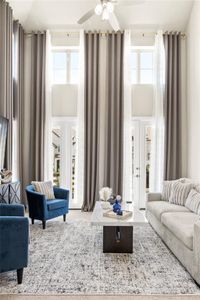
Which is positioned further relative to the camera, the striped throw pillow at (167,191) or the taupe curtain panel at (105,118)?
the taupe curtain panel at (105,118)

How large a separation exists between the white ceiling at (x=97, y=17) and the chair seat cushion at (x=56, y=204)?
4.34 metres

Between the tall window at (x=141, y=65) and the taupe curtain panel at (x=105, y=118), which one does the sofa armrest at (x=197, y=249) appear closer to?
the taupe curtain panel at (x=105, y=118)

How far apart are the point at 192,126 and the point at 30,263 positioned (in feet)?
15.7

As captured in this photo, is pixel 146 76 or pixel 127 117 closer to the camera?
pixel 127 117

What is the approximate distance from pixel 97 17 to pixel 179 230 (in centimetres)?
547

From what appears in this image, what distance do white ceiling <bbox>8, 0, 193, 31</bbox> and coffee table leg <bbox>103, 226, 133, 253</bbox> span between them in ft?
17.0

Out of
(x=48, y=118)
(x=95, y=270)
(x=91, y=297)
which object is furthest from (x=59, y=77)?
(x=91, y=297)

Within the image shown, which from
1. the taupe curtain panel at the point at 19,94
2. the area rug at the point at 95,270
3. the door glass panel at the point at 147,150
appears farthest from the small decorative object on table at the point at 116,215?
the taupe curtain panel at the point at 19,94

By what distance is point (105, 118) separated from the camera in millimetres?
7215

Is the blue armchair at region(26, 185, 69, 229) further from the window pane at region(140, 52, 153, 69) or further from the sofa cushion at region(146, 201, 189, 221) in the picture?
the window pane at region(140, 52, 153, 69)

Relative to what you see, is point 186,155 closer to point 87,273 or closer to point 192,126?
point 192,126

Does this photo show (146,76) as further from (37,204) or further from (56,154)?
(37,204)

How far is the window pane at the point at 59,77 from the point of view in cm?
744

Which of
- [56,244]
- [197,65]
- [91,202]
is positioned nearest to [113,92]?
[197,65]
